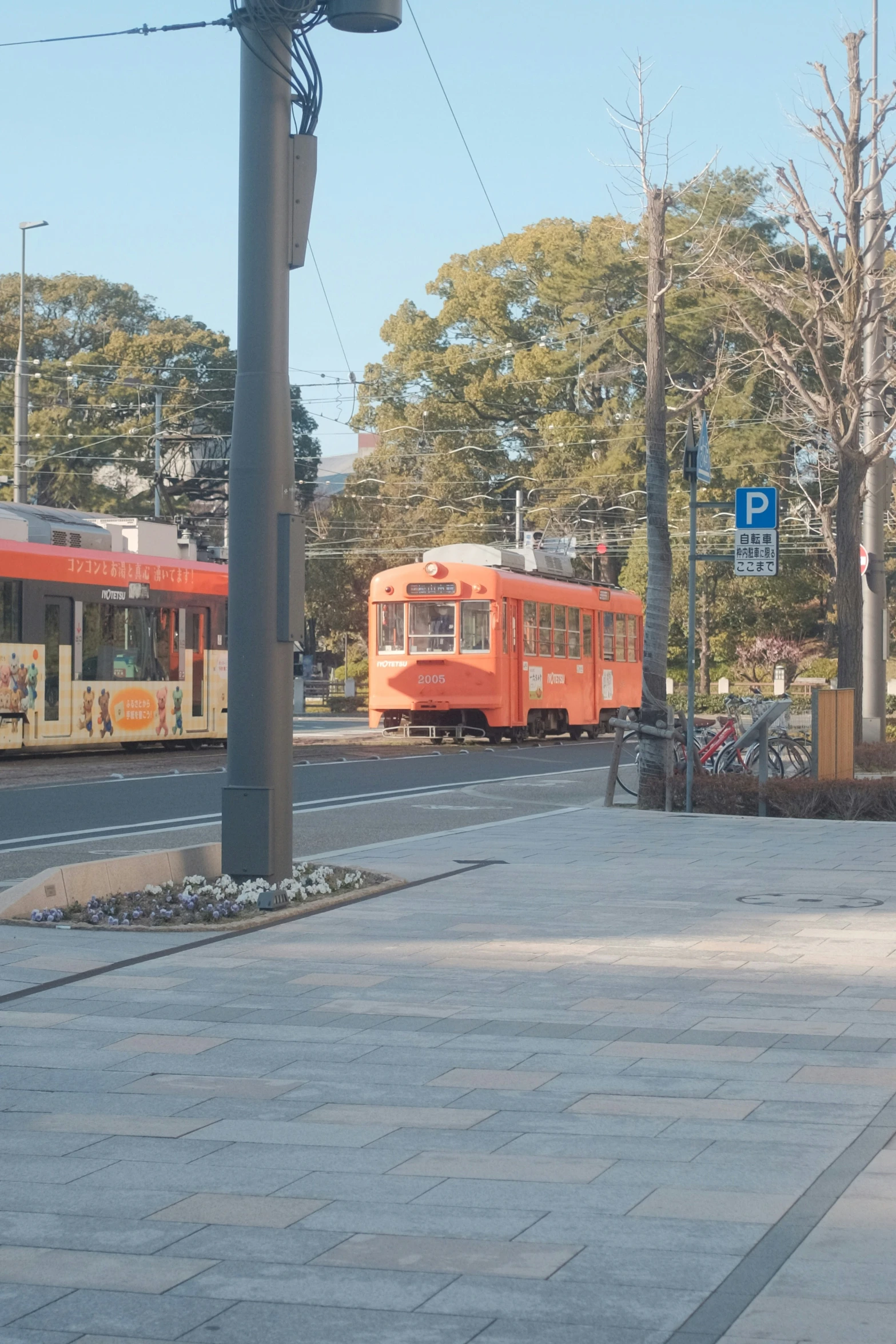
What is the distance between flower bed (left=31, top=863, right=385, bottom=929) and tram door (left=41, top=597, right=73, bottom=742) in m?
15.5

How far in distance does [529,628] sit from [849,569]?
12165 mm

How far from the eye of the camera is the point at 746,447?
55438 mm

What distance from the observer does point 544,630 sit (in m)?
33.4

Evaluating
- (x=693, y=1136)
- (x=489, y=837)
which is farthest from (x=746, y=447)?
(x=693, y=1136)

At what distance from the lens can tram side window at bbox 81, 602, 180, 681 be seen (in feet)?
87.4

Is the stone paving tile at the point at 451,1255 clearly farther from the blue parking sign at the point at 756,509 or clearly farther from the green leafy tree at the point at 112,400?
the green leafy tree at the point at 112,400

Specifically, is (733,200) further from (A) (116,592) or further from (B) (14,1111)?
(B) (14,1111)

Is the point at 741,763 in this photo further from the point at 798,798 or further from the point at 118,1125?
the point at 118,1125

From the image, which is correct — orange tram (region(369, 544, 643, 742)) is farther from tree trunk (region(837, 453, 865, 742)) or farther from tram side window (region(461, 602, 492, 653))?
tree trunk (region(837, 453, 865, 742))

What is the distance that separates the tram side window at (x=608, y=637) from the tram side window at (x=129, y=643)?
Answer: 445 inches

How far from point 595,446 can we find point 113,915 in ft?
178

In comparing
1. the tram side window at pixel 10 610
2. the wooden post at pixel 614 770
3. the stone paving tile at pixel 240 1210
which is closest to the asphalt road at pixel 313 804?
the wooden post at pixel 614 770

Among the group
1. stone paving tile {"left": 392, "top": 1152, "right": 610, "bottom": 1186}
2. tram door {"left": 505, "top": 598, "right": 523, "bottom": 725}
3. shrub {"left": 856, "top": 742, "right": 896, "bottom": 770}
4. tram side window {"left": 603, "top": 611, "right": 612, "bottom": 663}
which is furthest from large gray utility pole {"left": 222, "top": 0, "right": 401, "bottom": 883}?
tram side window {"left": 603, "top": 611, "right": 612, "bottom": 663}

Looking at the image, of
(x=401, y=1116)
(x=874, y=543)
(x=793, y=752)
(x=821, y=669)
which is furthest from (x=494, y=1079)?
(x=821, y=669)
